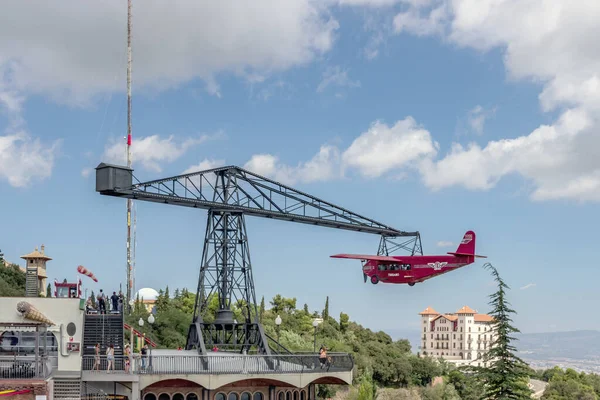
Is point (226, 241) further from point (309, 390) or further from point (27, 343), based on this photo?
point (27, 343)

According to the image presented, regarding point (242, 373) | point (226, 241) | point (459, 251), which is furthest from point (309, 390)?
point (459, 251)

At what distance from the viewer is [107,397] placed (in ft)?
132

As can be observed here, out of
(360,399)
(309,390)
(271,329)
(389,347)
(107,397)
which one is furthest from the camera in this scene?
(389,347)

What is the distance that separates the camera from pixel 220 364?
1666 inches

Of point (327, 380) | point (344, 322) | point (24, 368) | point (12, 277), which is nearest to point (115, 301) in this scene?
point (24, 368)

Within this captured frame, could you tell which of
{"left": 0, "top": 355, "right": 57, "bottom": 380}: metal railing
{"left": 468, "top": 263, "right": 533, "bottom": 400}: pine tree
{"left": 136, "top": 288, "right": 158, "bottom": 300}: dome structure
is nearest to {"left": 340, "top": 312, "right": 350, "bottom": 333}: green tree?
{"left": 136, "top": 288, "right": 158, "bottom": 300}: dome structure

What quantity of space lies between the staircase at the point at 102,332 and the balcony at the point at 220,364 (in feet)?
6.75

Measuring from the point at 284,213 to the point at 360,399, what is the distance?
106 ft

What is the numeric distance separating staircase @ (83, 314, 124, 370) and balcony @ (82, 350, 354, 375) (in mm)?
2058

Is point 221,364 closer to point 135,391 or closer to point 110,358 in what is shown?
point 135,391

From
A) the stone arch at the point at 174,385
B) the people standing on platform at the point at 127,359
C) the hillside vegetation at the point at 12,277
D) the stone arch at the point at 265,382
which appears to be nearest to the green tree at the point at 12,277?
the hillside vegetation at the point at 12,277

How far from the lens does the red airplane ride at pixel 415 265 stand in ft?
206

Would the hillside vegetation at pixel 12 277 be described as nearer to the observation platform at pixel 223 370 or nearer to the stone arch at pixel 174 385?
the stone arch at pixel 174 385

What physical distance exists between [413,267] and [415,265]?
213 mm
